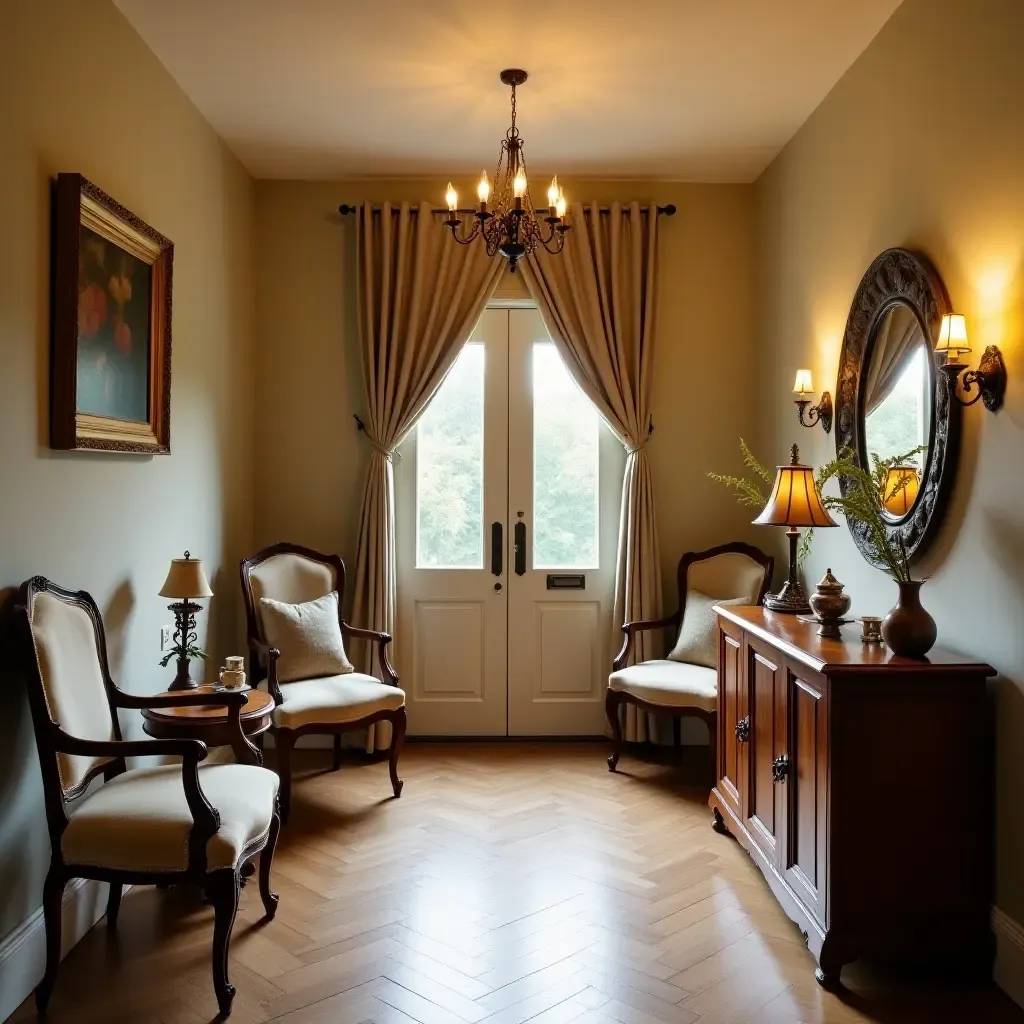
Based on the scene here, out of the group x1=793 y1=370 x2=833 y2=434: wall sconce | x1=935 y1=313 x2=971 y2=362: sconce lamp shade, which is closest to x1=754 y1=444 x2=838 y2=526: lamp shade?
x1=793 y1=370 x2=833 y2=434: wall sconce

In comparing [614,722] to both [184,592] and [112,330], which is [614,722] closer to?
[184,592]

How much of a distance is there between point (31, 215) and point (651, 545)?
3.20 meters

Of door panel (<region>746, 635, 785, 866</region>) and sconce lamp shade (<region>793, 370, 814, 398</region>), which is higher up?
sconce lamp shade (<region>793, 370, 814, 398</region>)

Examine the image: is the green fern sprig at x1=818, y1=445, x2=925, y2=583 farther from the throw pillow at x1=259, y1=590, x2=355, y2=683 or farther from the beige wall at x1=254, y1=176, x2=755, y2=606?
the throw pillow at x1=259, y1=590, x2=355, y2=683

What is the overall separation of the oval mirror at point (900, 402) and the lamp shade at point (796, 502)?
250 millimetres

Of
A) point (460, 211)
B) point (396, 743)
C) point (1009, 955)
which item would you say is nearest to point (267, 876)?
point (396, 743)

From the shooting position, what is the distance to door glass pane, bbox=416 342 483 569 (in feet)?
16.2

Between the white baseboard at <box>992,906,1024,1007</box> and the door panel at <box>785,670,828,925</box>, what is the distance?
0.47 m

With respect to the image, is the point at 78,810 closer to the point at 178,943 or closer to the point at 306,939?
the point at 178,943

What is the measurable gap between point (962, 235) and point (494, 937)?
8.36 ft

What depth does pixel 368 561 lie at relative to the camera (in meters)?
4.75

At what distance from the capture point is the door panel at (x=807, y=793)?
8.52ft

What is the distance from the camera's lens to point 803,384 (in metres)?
4.00

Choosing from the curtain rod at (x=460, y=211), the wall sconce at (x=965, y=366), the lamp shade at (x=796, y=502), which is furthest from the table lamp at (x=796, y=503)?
the curtain rod at (x=460, y=211)
